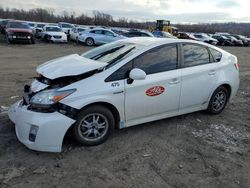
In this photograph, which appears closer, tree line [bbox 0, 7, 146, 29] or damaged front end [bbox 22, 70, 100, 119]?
damaged front end [bbox 22, 70, 100, 119]

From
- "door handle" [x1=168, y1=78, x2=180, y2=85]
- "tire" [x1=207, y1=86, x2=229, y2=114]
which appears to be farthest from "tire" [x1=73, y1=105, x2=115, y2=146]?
"tire" [x1=207, y1=86, x2=229, y2=114]

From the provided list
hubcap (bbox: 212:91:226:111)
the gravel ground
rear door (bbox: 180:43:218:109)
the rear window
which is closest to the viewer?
the gravel ground

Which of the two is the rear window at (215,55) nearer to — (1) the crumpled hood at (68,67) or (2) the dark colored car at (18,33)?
(1) the crumpled hood at (68,67)

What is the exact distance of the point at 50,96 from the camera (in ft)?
12.4

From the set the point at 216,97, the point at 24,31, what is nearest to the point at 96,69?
the point at 216,97

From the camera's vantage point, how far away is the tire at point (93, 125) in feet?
12.8

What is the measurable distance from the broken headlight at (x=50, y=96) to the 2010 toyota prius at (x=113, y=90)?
13mm

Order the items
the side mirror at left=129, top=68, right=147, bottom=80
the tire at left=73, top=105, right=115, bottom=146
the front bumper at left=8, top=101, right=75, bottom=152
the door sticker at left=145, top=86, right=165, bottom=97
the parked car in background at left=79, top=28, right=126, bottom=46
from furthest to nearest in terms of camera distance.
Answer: the parked car in background at left=79, top=28, right=126, bottom=46
the door sticker at left=145, top=86, right=165, bottom=97
the side mirror at left=129, top=68, right=147, bottom=80
the tire at left=73, top=105, right=115, bottom=146
the front bumper at left=8, top=101, right=75, bottom=152

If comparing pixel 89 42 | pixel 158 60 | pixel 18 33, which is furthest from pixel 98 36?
pixel 158 60

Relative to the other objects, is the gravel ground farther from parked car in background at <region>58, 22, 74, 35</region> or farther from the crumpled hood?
parked car in background at <region>58, 22, 74, 35</region>

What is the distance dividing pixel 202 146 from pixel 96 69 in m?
2.00

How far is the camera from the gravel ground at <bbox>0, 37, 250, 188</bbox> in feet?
11.0

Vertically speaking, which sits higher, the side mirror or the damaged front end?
the side mirror

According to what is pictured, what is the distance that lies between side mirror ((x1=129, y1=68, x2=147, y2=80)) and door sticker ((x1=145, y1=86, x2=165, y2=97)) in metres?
0.32
